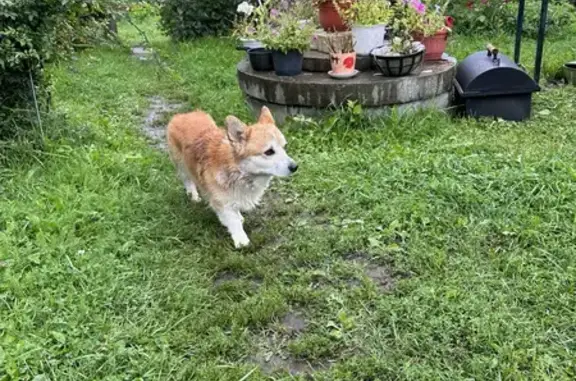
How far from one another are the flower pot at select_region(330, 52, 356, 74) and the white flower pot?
294mm

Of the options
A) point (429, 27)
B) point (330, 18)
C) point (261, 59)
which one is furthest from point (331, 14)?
point (429, 27)

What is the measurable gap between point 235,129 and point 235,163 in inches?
8.6

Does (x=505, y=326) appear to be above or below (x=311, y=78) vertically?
below

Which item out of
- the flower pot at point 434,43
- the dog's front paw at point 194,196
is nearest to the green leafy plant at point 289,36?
the flower pot at point 434,43

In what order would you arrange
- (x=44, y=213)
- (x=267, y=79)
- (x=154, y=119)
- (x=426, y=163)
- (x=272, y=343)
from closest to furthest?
(x=272, y=343) < (x=44, y=213) < (x=426, y=163) < (x=267, y=79) < (x=154, y=119)

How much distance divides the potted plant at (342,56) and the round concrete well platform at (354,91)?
69 millimetres

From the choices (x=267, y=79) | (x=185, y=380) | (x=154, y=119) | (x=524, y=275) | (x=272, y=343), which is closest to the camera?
(x=185, y=380)

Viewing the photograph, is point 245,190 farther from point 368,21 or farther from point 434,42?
point 434,42

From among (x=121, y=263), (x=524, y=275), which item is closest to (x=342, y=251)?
(x=524, y=275)

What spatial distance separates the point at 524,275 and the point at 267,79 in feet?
10.1

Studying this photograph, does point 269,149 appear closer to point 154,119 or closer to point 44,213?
point 44,213

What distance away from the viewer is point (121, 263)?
318 centimetres

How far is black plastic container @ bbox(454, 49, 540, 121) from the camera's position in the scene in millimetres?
5109

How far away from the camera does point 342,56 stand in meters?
5.07
